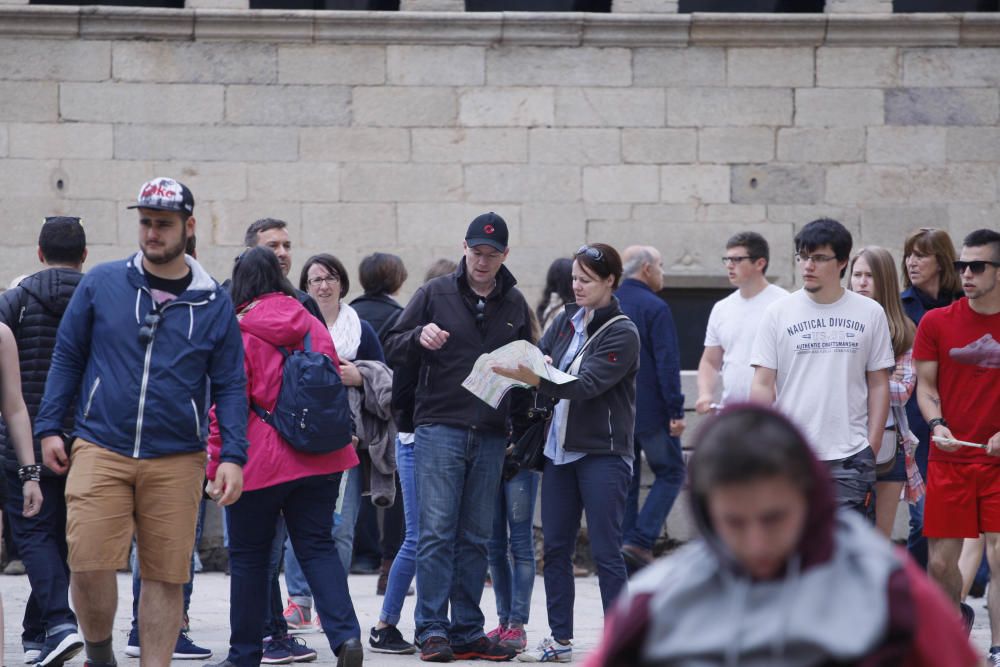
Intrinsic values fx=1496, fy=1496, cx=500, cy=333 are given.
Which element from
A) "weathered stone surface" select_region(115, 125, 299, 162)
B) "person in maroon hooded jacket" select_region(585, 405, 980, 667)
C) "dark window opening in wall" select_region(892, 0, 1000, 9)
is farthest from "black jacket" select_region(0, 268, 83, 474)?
"dark window opening in wall" select_region(892, 0, 1000, 9)

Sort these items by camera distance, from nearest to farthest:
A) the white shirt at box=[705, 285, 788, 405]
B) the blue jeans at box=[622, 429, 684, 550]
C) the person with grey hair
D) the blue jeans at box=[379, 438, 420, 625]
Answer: the blue jeans at box=[379, 438, 420, 625], the white shirt at box=[705, 285, 788, 405], the person with grey hair, the blue jeans at box=[622, 429, 684, 550]

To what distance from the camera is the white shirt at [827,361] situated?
6000mm

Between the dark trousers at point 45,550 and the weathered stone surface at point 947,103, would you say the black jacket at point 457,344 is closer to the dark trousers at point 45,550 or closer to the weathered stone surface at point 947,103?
the dark trousers at point 45,550

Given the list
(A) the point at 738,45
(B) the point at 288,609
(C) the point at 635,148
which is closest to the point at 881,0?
(A) the point at 738,45

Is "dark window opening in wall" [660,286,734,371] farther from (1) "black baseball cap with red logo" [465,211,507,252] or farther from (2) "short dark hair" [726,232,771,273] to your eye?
(1) "black baseball cap with red logo" [465,211,507,252]

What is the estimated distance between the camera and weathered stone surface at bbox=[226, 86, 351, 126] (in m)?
12.1

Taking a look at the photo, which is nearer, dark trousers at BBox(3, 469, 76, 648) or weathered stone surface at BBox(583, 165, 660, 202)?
dark trousers at BBox(3, 469, 76, 648)

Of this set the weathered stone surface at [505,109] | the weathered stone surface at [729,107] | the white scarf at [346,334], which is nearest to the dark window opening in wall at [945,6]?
the weathered stone surface at [729,107]

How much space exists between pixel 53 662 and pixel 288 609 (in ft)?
5.53

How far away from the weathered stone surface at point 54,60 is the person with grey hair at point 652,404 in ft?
17.0

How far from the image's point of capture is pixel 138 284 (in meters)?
5.39

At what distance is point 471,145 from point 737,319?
162 inches

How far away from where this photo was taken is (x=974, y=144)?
40.2 ft

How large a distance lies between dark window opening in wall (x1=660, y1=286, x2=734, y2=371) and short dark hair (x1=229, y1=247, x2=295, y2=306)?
21.6ft
